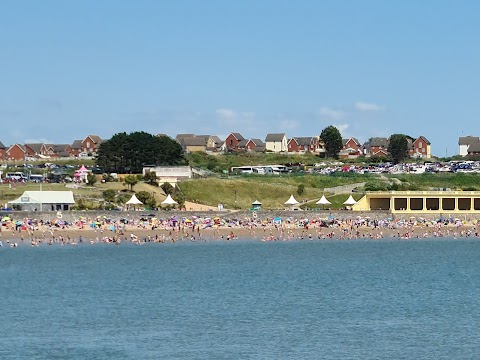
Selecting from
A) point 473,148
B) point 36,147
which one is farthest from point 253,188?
point 36,147

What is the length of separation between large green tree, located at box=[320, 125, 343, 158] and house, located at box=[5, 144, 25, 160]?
4870cm

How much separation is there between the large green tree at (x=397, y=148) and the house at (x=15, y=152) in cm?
5854

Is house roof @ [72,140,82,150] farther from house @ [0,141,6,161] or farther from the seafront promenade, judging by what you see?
the seafront promenade

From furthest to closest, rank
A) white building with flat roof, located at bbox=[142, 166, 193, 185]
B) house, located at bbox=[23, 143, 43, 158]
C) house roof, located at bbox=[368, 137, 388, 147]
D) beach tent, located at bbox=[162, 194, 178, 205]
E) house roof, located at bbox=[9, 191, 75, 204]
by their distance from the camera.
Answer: house roof, located at bbox=[368, 137, 388, 147] < house, located at bbox=[23, 143, 43, 158] < white building with flat roof, located at bbox=[142, 166, 193, 185] < beach tent, located at bbox=[162, 194, 178, 205] < house roof, located at bbox=[9, 191, 75, 204]

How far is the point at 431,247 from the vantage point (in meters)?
83.3

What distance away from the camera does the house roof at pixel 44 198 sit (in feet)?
308

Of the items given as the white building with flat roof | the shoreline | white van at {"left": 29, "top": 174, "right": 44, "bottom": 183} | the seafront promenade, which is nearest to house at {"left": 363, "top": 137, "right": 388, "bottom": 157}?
the white building with flat roof

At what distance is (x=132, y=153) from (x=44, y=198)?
2835 cm

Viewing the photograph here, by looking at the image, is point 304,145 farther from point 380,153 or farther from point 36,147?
point 36,147

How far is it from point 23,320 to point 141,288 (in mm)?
12059

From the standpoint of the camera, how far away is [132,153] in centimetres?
12181

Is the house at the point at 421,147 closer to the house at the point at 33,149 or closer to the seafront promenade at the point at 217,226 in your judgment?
the house at the point at 33,149

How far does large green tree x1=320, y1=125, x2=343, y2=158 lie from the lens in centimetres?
17175

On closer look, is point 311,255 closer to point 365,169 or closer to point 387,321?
point 387,321
